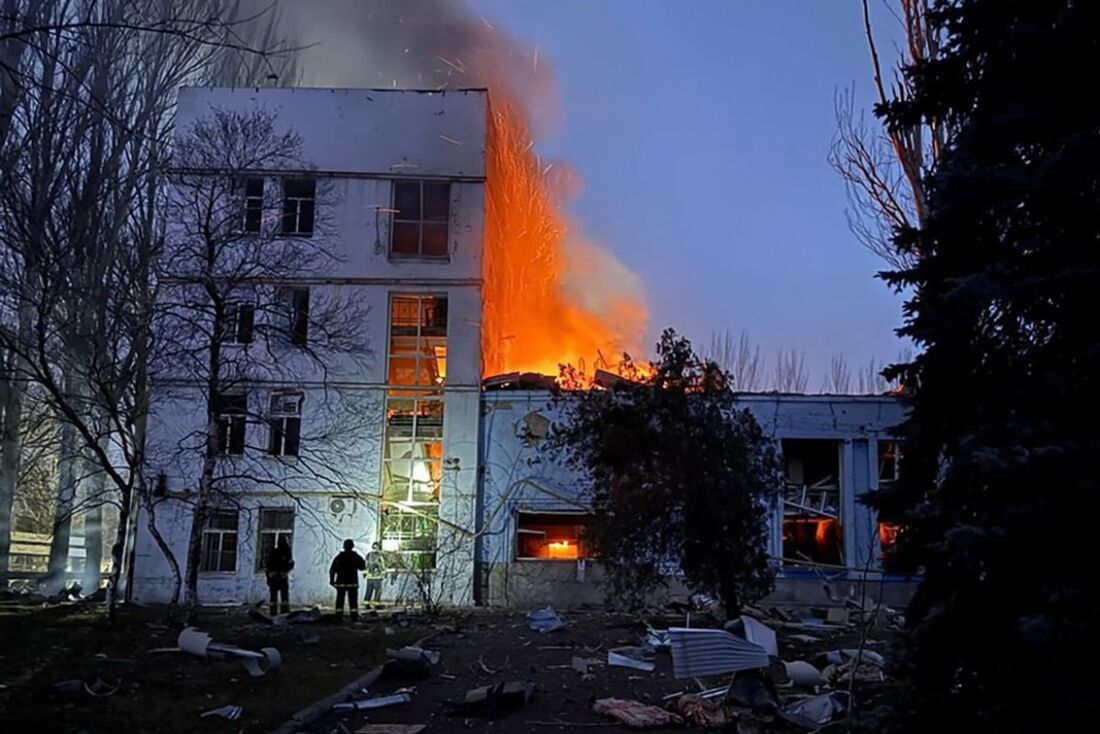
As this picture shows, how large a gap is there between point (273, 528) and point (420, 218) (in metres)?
10.1

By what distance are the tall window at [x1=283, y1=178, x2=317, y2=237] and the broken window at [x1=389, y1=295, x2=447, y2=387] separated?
3.68m

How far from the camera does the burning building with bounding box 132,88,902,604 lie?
86.6 ft

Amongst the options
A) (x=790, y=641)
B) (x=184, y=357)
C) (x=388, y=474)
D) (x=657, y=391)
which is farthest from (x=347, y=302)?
(x=790, y=641)

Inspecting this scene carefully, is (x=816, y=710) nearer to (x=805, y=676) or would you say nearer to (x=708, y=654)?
(x=708, y=654)

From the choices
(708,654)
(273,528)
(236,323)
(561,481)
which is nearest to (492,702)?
(708,654)

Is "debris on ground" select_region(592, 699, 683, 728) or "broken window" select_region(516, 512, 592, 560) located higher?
"broken window" select_region(516, 512, 592, 560)

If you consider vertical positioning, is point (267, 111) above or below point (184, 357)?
above

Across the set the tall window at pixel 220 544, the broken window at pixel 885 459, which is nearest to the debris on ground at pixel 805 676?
the broken window at pixel 885 459

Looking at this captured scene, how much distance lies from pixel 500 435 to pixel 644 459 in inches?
411

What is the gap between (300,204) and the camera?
28688mm

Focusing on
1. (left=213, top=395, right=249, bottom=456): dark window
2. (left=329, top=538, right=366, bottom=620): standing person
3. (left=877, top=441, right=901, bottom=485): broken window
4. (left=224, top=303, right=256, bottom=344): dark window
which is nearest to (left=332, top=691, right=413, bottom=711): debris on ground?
(left=213, top=395, right=249, bottom=456): dark window

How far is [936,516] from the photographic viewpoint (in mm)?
5945

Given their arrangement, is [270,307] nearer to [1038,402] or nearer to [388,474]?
[388,474]

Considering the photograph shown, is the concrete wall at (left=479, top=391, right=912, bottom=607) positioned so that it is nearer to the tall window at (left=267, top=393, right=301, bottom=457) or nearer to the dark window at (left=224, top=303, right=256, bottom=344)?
the tall window at (left=267, top=393, right=301, bottom=457)
